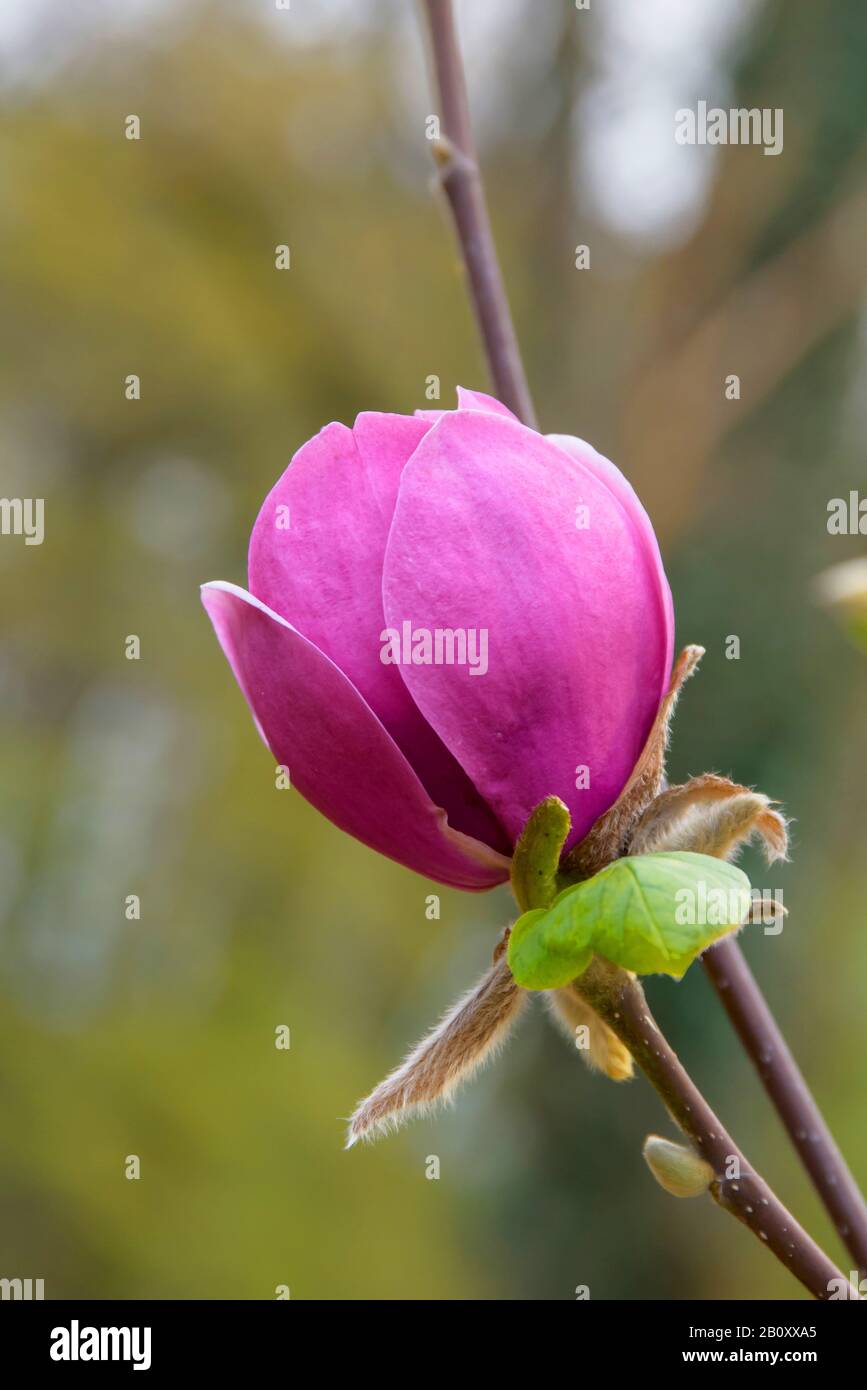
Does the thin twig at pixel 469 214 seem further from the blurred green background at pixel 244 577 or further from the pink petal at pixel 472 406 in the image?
the blurred green background at pixel 244 577

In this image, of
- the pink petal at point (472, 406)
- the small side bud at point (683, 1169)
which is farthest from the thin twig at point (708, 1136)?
the pink petal at point (472, 406)

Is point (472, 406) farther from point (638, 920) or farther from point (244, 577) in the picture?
point (244, 577)

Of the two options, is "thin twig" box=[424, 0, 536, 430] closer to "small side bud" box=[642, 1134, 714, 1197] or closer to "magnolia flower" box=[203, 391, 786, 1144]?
"magnolia flower" box=[203, 391, 786, 1144]

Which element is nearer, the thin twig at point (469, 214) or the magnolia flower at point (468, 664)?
the magnolia flower at point (468, 664)

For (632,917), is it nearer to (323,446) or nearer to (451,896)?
(323,446)

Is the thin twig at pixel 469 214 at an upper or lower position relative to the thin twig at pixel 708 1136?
upper

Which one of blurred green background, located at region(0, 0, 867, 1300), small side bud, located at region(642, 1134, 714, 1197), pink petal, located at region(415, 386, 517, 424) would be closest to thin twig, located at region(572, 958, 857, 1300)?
small side bud, located at region(642, 1134, 714, 1197)
